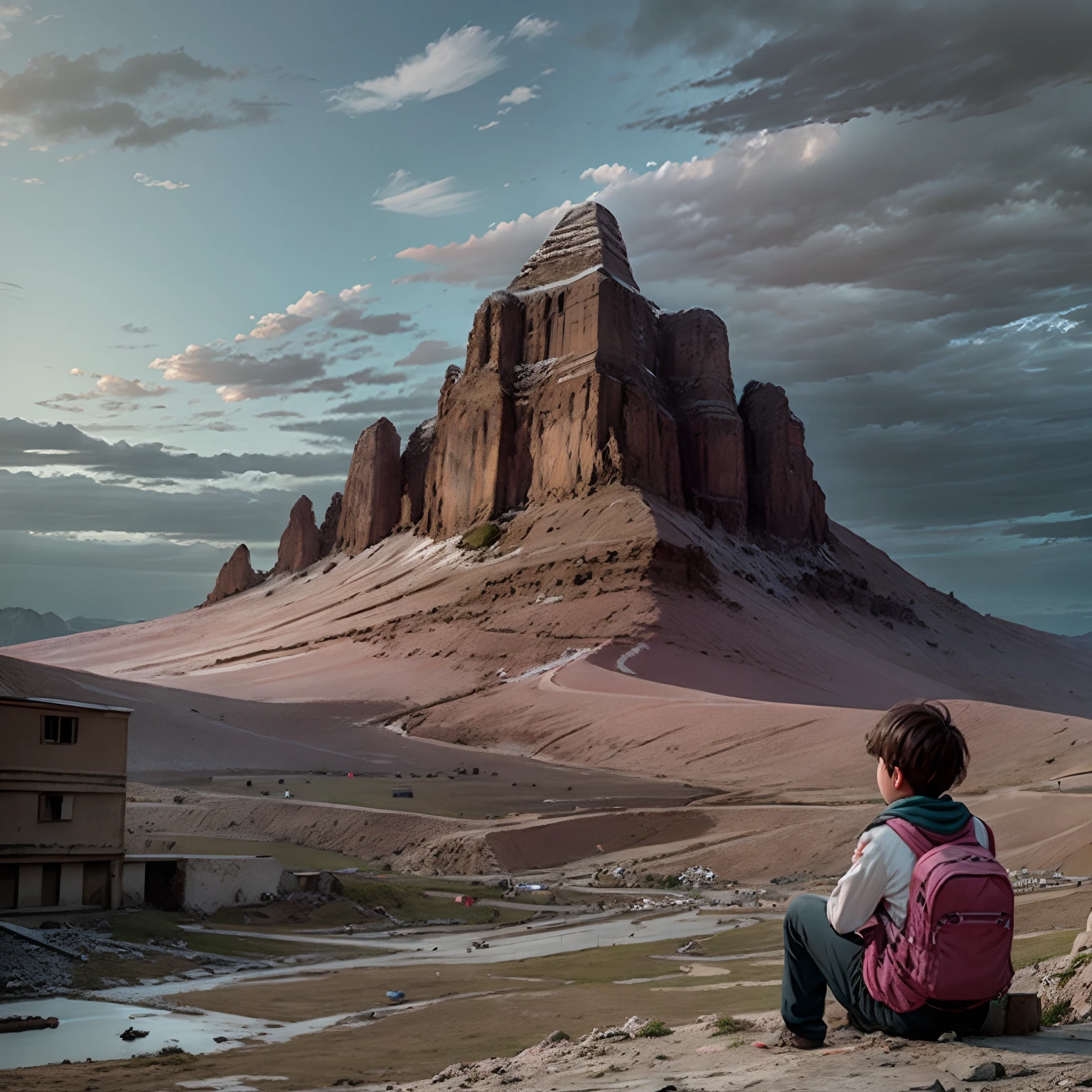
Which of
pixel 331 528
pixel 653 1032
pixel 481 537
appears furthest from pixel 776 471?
pixel 653 1032

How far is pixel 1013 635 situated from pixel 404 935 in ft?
360

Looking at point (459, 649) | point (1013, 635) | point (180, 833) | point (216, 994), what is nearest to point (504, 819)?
point (180, 833)

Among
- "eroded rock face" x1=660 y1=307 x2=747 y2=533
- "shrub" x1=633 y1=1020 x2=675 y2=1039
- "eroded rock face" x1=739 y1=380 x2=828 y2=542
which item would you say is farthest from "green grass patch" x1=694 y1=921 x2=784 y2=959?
"eroded rock face" x1=739 y1=380 x2=828 y2=542

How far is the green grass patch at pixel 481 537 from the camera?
3573 inches

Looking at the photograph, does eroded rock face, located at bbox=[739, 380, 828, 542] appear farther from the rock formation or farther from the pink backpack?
the pink backpack

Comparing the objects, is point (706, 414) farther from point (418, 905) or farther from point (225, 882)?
point (225, 882)

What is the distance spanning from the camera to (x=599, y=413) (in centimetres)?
8794

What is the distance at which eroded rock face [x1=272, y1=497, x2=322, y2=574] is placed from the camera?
12300 centimetres

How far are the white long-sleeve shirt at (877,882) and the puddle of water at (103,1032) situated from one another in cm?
969

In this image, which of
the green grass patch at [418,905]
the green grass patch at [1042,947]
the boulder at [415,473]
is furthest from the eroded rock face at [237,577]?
the green grass patch at [1042,947]

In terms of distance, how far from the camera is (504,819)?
35.6 meters

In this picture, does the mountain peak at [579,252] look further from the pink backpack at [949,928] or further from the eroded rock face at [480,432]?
the pink backpack at [949,928]

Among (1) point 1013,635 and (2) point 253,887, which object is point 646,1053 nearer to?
(2) point 253,887

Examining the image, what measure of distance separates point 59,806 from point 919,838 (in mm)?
20965
